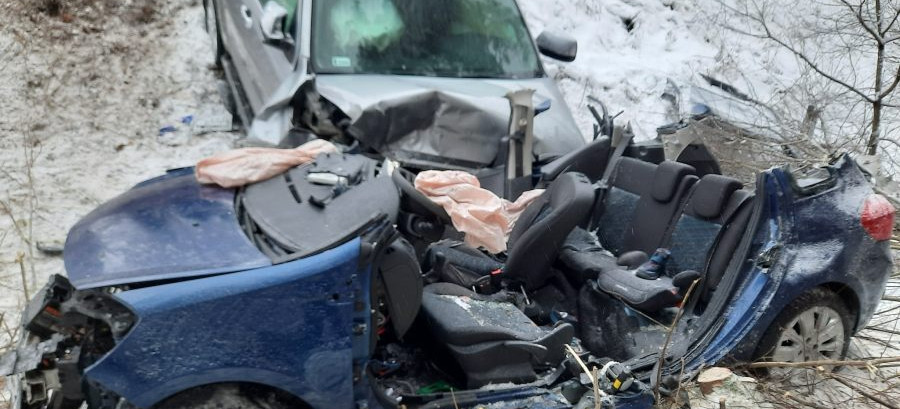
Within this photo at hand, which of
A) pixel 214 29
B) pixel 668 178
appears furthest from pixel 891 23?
pixel 214 29

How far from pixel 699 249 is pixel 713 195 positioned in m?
0.25

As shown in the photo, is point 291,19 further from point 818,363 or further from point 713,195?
point 818,363

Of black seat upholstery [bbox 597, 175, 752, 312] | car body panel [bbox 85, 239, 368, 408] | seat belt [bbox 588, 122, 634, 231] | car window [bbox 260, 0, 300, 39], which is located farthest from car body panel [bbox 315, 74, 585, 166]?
car body panel [bbox 85, 239, 368, 408]

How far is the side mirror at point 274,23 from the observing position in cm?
493

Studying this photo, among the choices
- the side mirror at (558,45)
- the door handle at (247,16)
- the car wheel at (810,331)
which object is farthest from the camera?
the door handle at (247,16)

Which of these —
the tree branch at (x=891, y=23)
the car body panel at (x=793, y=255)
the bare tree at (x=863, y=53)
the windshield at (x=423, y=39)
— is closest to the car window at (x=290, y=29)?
the windshield at (x=423, y=39)

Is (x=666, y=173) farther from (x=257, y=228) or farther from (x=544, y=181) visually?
(x=257, y=228)

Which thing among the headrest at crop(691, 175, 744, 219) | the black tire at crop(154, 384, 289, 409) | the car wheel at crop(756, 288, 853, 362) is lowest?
the black tire at crop(154, 384, 289, 409)

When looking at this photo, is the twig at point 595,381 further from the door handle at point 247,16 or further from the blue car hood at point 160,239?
the door handle at point 247,16

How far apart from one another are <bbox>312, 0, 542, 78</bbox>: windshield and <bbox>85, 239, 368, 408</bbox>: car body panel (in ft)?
8.85

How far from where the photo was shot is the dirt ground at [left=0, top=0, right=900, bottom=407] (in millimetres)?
5914

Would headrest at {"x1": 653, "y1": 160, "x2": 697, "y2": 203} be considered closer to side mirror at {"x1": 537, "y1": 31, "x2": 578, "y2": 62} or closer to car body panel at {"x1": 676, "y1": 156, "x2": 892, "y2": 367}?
car body panel at {"x1": 676, "y1": 156, "x2": 892, "y2": 367}

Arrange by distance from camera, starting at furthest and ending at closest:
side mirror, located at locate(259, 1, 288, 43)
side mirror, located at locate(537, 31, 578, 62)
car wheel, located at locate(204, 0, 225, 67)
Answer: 1. car wheel, located at locate(204, 0, 225, 67)
2. side mirror, located at locate(537, 31, 578, 62)
3. side mirror, located at locate(259, 1, 288, 43)

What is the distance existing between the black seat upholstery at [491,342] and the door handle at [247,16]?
11.3ft
